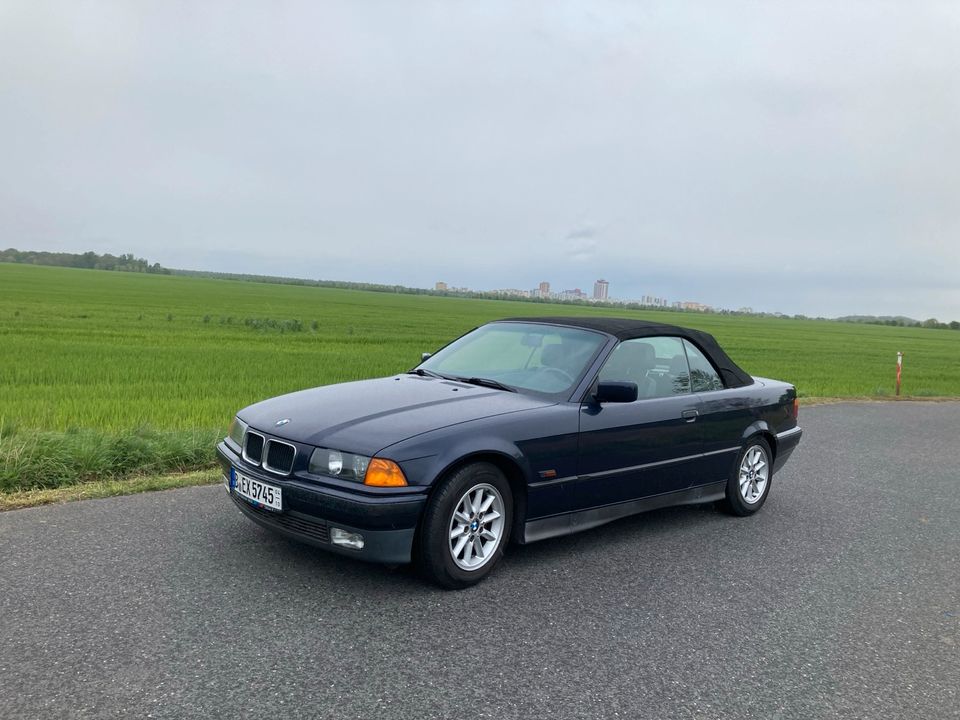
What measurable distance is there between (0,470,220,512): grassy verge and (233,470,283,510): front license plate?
1681mm

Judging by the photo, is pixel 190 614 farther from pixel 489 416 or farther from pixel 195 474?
pixel 195 474

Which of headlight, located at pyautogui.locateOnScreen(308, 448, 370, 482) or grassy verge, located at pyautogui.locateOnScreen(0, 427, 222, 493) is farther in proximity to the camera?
grassy verge, located at pyautogui.locateOnScreen(0, 427, 222, 493)

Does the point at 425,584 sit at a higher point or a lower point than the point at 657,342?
lower

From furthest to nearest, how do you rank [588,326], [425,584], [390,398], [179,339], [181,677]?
[179,339], [588,326], [390,398], [425,584], [181,677]

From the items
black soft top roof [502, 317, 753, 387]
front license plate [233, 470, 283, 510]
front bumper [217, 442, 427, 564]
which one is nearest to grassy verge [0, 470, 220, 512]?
front license plate [233, 470, 283, 510]

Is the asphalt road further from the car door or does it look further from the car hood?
the car hood

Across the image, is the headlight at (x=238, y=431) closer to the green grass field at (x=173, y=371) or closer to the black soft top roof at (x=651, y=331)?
the green grass field at (x=173, y=371)

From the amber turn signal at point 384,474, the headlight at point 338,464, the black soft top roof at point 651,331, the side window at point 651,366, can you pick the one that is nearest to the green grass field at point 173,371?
the headlight at point 338,464

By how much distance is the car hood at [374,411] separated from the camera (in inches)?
156

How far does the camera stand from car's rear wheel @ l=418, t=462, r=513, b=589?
3898mm

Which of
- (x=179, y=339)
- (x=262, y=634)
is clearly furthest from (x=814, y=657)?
(x=179, y=339)

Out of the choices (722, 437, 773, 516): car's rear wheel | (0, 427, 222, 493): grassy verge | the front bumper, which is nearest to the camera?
the front bumper

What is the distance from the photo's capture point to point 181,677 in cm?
298

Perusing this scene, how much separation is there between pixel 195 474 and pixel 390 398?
2423 millimetres
